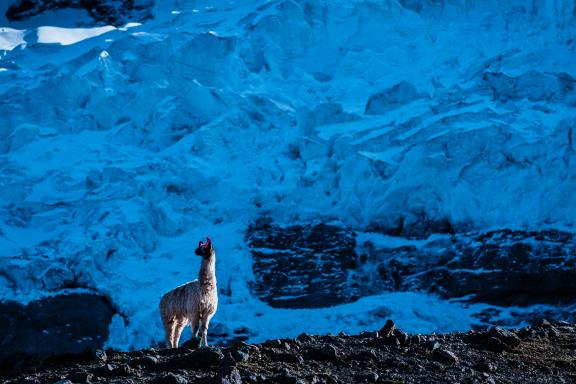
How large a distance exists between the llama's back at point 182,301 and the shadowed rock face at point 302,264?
4387cm

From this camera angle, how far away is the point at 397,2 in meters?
78.7

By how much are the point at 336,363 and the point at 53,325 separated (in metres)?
48.3

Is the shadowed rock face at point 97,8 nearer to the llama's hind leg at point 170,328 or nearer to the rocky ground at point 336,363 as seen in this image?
the llama's hind leg at point 170,328

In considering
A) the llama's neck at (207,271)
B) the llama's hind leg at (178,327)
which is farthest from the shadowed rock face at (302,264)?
the llama's neck at (207,271)

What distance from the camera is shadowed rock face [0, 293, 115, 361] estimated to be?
56219mm

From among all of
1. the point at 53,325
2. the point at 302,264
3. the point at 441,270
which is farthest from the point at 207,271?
the point at 302,264

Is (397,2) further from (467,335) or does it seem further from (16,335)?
(467,335)

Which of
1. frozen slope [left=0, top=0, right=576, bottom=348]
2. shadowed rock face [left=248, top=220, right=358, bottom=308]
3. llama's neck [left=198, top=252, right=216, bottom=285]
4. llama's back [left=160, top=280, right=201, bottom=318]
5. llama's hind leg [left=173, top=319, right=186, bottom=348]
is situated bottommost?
shadowed rock face [left=248, top=220, right=358, bottom=308]

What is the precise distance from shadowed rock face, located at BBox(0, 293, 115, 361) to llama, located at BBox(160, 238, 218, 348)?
40725 mm

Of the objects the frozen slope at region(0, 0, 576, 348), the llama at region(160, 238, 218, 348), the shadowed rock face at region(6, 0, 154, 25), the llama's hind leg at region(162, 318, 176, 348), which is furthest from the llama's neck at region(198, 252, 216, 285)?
the shadowed rock face at region(6, 0, 154, 25)

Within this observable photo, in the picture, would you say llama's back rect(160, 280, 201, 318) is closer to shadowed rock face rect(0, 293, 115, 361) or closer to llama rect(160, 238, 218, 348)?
llama rect(160, 238, 218, 348)

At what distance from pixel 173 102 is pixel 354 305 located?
22.7m

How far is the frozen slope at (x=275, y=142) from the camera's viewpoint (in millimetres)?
57875

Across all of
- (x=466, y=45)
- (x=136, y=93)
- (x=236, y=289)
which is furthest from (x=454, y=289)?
(x=136, y=93)
